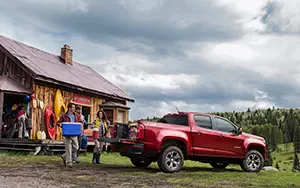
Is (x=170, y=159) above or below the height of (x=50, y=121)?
below

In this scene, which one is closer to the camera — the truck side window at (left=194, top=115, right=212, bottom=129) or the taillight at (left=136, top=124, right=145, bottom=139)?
the taillight at (left=136, top=124, right=145, bottom=139)

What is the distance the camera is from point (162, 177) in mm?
10227

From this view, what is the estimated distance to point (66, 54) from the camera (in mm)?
25938

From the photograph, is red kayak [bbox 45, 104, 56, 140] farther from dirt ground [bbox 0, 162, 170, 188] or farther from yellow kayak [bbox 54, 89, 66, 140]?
dirt ground [bbox 0, 162, 170, 188]

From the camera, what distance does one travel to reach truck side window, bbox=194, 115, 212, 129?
12.2 m

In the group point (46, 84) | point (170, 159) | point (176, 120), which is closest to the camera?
point (170, 159)

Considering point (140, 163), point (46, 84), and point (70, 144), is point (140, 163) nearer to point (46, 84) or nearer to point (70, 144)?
point (70, 144)

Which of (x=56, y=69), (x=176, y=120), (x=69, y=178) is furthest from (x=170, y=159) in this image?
(x=56, y=69)

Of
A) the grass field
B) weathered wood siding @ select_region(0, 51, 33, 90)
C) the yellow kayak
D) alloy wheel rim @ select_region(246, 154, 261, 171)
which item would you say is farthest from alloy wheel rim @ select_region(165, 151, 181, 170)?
the yellow kayak

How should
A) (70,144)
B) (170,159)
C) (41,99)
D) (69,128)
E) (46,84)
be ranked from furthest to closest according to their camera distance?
(46,84)
(41,99)
(70,144)
(69,128)
(170,159)

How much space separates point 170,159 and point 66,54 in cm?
1653

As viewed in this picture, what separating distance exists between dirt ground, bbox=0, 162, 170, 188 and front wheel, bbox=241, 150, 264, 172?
149 inches

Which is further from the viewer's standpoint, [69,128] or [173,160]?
[69,128]

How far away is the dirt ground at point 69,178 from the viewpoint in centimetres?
862
